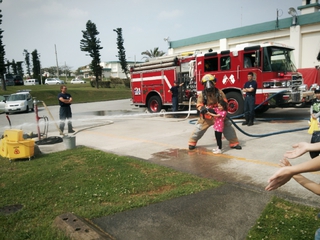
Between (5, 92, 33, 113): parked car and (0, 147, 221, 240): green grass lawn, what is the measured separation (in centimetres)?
1495

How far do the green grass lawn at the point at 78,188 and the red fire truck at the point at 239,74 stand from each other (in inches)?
237

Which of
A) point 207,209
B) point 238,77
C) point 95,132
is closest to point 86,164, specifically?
point 207,209

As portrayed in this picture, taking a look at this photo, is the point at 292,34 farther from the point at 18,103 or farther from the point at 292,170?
the point at 292,170

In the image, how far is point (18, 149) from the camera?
230 inches

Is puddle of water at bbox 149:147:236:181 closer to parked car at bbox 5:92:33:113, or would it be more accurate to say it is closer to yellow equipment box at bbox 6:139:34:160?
yellow equipment box at bbox 6:139:34:160

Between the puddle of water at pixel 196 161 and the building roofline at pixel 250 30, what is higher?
the building roofline at pixel 250 30

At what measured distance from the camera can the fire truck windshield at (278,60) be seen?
9.95 metres

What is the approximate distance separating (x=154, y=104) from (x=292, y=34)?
11.5 m

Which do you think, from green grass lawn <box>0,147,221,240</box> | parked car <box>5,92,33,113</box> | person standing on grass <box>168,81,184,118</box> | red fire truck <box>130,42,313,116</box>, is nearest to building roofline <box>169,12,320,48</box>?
red fire truck <box>130,42,313,116</box>

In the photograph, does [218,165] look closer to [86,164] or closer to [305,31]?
[86,164]

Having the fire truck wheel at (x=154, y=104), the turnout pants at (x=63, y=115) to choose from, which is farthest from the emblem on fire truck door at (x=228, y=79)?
the turnout pants at (x=63, y=115)

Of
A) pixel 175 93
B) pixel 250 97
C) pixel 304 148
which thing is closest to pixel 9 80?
pixel 175 93

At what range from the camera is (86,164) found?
5449 millimetres

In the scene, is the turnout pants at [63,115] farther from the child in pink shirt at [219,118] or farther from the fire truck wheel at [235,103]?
the fire truck wheel at [235,103]
